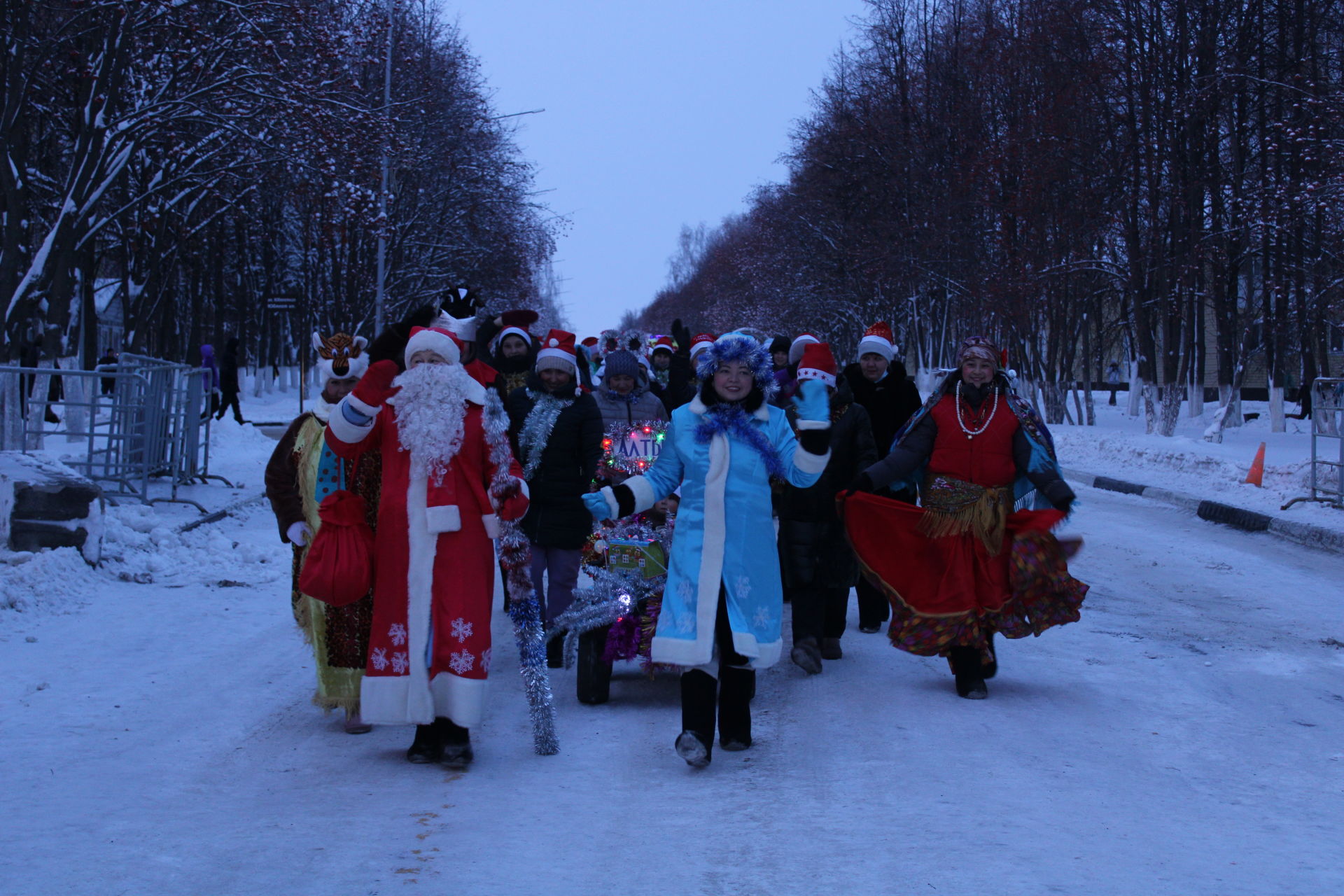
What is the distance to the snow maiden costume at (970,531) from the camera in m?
7.02

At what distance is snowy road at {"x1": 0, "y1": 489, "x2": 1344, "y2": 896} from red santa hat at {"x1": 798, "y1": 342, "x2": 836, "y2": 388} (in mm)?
1642

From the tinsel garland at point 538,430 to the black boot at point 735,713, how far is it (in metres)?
2.21

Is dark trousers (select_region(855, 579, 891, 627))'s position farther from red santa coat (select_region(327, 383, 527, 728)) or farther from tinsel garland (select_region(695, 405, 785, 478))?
red santa coat (select_region(327, 383, 527, 728))

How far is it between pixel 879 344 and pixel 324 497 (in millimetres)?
4012

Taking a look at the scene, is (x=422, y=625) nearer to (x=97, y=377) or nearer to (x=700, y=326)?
(x=97, y=377)

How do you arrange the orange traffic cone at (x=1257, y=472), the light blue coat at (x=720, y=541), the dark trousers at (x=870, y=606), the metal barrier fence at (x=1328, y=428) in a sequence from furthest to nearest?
the orange traffic cone at (x=1257, y=472) < the metal barrier fence at (x=1328, y=428) < the dark trousers at (x=870, y=606) < the light blue coat at (x=720, y=541)

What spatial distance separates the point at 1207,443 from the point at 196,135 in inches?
733

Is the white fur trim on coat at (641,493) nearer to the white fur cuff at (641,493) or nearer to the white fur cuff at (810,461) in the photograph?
the white fur cuff at (641,493)

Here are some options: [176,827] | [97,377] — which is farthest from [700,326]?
[176,827]

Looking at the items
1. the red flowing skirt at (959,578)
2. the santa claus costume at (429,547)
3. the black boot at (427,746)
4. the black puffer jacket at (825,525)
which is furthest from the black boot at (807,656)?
the black boot at (427,746)

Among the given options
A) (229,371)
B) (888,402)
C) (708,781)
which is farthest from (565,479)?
(229,371)

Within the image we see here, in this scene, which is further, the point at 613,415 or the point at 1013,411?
the point at 613,415

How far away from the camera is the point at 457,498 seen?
580cm

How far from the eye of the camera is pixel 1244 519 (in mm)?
15766
